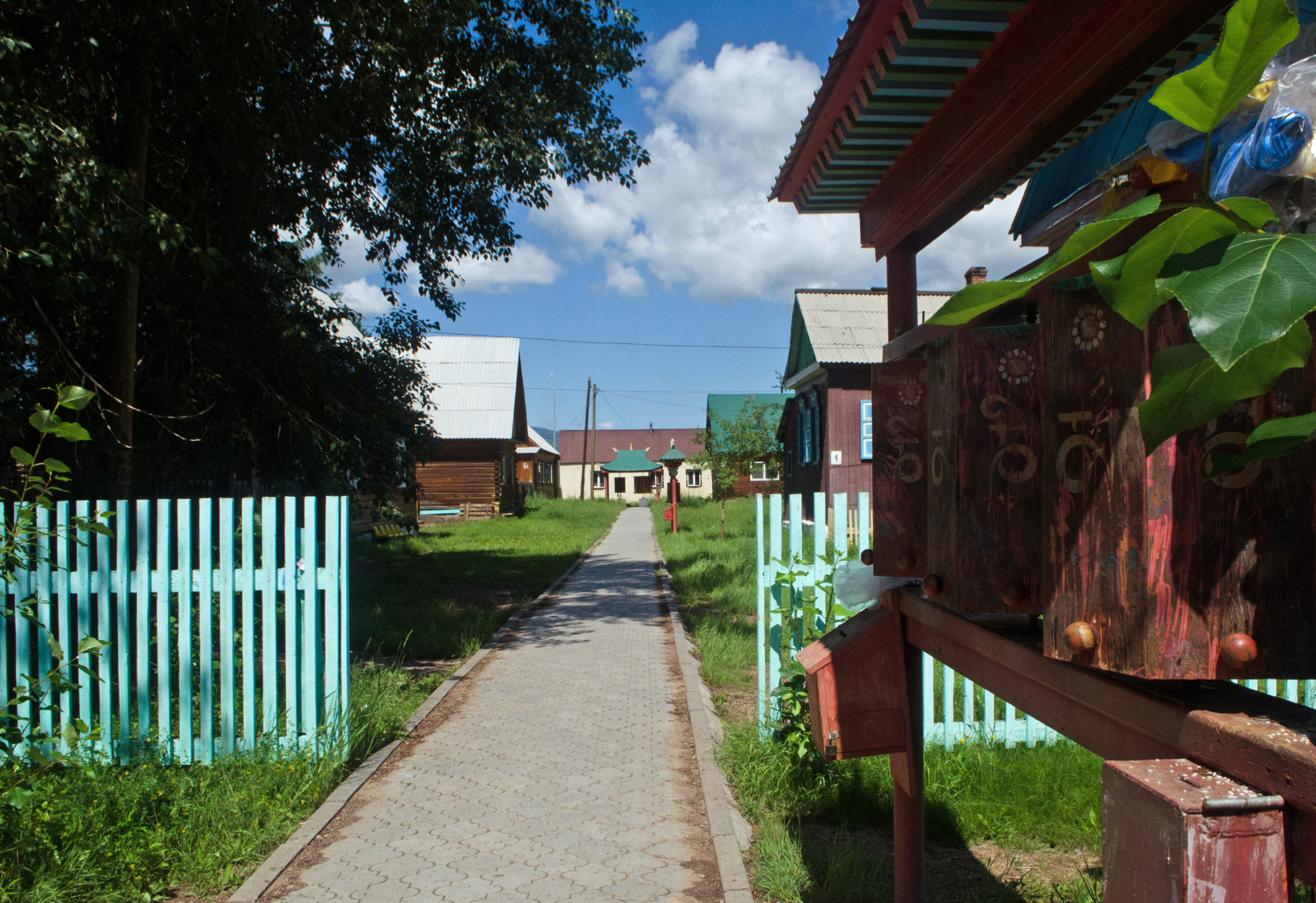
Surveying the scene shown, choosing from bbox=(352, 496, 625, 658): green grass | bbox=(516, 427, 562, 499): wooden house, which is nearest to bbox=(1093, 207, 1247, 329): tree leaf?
bbox=(352, 496, 625, 658): green grass

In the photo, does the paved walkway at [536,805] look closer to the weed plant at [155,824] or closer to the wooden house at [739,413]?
the weed plant at [155,824]

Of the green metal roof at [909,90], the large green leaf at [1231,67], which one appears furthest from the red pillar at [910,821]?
the large green leaf at [1231,67]

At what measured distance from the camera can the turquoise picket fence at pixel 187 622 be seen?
450cm

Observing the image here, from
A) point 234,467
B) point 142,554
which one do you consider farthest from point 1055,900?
point 234,467

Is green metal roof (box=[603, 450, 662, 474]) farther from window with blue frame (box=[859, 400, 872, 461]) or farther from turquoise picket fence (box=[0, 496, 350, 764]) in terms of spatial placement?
turquoise picket fence (box=[0, 496, 350, 764])

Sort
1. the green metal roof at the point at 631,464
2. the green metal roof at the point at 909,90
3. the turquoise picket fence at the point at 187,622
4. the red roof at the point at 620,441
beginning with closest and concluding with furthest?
the green metal roof at the point at 909,90
the turquoise picket fence at the point at 187,622
the green metal roof at the point at 631,464
the red roof at the point at 620,441

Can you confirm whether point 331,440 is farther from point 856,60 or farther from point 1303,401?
point 1303,401

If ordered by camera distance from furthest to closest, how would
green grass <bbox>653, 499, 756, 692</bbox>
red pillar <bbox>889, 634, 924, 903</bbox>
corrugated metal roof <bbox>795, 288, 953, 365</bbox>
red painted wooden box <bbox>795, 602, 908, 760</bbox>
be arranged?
corrugated metal roof <bbox>795, 288, 953, 365</bbox> < green grass <bbox>653, 499, 756, 692</bbox> < red pillar <bbox>889, 634, 924, 903</bbox> < red painted wooden box <bbox>795, 602, 908, 760</bbox>

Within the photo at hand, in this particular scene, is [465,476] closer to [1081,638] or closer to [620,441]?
[1081,638]

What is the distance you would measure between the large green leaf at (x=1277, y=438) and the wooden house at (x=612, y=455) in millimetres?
51497

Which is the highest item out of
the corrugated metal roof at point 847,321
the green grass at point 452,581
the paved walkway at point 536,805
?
the corrugated metal roof at point 847,321

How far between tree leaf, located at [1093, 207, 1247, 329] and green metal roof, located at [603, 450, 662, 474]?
5441 cm

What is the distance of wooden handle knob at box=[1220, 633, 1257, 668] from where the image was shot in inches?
34.3

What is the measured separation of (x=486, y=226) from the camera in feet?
32.0
